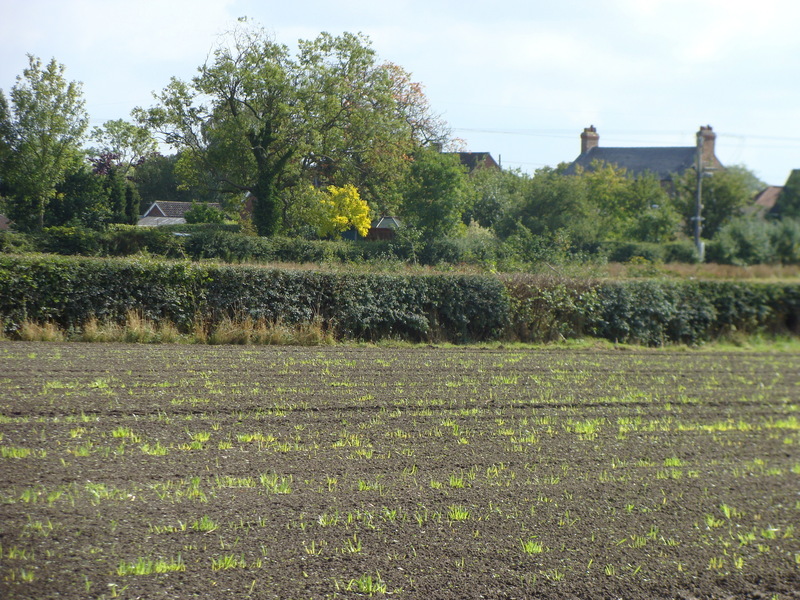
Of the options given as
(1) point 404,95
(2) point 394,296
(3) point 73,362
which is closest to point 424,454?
(3) point 73,362

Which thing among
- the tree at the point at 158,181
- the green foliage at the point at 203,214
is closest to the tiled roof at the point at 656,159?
the tree at the point at 158,181

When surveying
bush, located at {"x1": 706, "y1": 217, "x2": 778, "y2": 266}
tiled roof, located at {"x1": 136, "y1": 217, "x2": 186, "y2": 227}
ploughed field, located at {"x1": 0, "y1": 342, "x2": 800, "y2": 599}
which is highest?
tiled roof, located at {"x1": 136, "y1": 217, "x2": 186, "y2": 227}

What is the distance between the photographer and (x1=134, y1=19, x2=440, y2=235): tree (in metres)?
34.6

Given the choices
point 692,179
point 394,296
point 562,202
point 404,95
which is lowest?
point 394,296

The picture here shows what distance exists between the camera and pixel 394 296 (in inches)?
643

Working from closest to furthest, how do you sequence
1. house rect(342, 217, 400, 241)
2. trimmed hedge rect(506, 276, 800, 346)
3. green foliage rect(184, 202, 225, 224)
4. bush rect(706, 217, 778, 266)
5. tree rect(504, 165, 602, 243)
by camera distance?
bush rect(706, 217, 778, 266) → trimmed hedge rect(506, 276, 800, 346) → green foliage rect(184, 202, 225, 224) → tree rect(504, 165, 602, 243) → house rect(342, 217, 400, 241)

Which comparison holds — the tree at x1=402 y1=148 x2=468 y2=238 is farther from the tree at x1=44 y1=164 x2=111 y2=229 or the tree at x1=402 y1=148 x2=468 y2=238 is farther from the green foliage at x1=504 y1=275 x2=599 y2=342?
the green foliage at x1=504 y1=275 x2=599 y2=342

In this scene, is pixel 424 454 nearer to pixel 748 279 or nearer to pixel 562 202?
pixel 748 279

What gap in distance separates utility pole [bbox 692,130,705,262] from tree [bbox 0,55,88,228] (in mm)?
13940

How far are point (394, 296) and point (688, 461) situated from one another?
969cm

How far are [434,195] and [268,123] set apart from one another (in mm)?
8881

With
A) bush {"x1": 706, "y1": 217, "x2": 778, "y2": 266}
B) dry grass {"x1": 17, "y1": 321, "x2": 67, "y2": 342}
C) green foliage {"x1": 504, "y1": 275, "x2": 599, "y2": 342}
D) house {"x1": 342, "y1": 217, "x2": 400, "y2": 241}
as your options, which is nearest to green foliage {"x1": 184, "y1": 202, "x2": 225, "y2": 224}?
house {"x1": 342, "y1": 217, "x2": 400, "y2": 241}

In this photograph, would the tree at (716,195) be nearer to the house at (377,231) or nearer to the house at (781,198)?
the house at (781,198)

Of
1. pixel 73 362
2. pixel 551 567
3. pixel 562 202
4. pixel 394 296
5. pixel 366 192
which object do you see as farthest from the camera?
pixel 366 192
